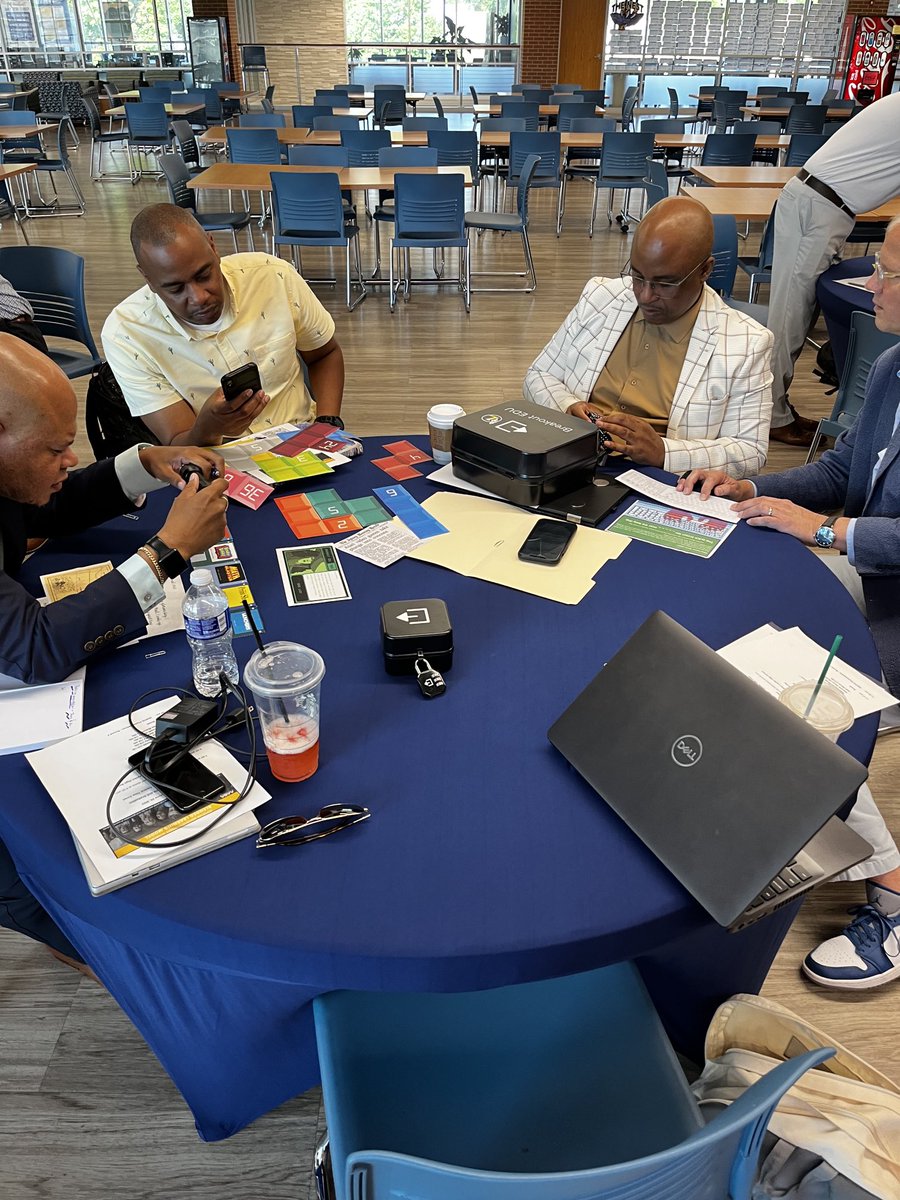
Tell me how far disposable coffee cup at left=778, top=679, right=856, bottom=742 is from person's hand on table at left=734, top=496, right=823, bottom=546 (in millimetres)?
552

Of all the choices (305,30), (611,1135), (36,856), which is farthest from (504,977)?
(305,30)

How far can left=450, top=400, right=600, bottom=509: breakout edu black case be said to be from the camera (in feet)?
6.06

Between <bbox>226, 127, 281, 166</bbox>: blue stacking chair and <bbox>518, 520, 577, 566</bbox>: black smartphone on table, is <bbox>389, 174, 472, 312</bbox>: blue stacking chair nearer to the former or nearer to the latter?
<bbox>226, 127, 281, 166</bbox>: blue stacking chair

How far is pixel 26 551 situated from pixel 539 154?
22.8ft

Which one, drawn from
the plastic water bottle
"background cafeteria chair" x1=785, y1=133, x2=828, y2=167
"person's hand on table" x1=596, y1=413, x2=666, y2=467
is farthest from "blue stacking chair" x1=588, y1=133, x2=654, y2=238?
the plastic water bottle

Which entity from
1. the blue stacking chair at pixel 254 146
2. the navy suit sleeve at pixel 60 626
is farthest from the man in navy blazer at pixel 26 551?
the blue stacking chair at pixel 254 146

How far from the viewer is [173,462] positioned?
1.89 meters

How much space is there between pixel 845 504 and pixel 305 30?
1666 centimetres

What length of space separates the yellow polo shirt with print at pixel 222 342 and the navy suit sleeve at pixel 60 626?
3.86 feet

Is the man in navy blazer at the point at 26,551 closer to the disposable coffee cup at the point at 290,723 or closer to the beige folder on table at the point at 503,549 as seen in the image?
the disposable coffee cup at the point at 290,723

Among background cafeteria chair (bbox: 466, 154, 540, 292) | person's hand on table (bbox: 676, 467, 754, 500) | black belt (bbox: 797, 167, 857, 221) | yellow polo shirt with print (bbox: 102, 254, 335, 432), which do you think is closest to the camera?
person's hand on table (bbox: 676, 467, 754, 500)

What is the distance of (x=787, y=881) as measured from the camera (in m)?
1.10

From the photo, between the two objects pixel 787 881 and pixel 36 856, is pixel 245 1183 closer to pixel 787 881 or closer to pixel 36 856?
pixel 36 856

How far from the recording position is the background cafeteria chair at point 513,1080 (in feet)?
3.38
